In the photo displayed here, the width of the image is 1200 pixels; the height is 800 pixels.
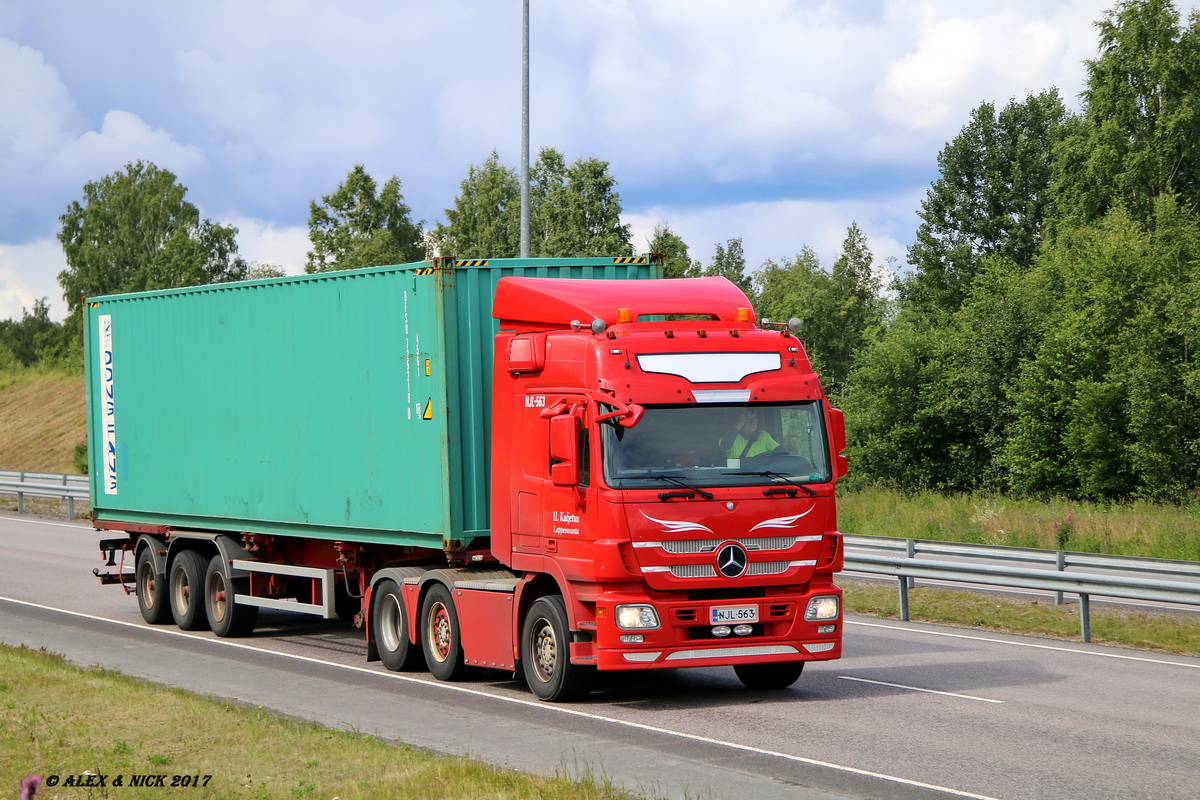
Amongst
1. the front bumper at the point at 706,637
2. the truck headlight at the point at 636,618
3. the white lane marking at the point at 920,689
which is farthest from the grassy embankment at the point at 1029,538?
the truck headlight at the point at 636,618

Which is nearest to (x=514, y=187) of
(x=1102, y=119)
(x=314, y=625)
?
(x=1102, y=119)

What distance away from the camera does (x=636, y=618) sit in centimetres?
1087

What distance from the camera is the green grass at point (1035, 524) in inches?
923

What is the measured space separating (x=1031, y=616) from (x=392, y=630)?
8099 millimetres

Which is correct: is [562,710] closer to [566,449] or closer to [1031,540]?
[566,449]

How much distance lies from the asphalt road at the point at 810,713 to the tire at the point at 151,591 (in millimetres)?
628

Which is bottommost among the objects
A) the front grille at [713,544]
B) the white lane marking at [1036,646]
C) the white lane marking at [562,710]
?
the white lane marking at [1036,646]

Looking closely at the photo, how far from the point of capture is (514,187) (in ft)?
215

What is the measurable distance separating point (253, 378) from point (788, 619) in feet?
23.7

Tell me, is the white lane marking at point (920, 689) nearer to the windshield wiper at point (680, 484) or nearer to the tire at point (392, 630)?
the windshield wiper at point (680, 484)

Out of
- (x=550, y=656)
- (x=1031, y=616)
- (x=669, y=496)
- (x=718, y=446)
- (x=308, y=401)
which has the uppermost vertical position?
(x=308, y=401)

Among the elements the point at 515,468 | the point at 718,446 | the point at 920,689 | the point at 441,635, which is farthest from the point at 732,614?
the point at 441,635

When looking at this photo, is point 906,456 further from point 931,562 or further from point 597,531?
point 597,531

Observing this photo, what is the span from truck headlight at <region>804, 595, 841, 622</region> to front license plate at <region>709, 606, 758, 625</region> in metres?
0.49
